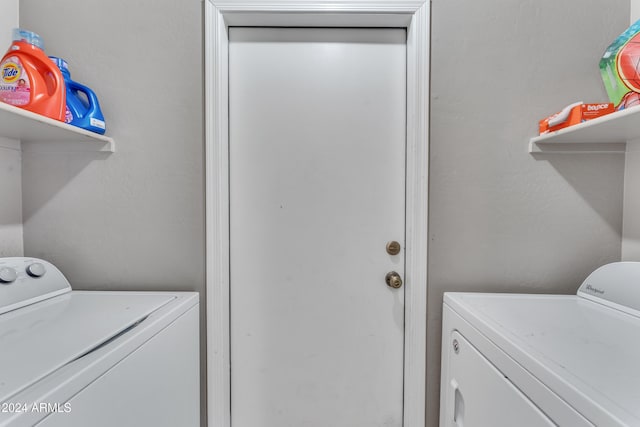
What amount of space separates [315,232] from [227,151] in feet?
1.59

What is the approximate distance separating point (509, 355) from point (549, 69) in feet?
3.53

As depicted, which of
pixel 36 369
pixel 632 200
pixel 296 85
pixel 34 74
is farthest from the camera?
pixel 296 85

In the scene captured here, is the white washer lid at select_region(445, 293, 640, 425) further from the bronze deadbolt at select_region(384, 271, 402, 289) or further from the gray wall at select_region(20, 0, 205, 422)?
the gray wall at select_region(20, 0, 205, 422)

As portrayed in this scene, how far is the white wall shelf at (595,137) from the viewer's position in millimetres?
832

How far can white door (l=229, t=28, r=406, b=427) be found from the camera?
1.18 metres

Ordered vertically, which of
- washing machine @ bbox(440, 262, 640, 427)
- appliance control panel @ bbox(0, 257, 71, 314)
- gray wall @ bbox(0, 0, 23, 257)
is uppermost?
gray wall @ bbox(0, 0, 23, 257)

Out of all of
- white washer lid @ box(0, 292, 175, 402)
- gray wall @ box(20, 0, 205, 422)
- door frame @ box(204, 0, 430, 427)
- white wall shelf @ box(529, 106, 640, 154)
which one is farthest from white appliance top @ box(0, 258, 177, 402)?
white wall shelf @ box(529, 106, 640, 154)

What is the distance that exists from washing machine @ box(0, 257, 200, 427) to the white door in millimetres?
286

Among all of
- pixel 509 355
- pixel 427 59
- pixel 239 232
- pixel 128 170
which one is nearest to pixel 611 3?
pixel 427 59

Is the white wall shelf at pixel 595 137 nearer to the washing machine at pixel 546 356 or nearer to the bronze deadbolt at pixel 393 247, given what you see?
the washing machine at pixel 546 356

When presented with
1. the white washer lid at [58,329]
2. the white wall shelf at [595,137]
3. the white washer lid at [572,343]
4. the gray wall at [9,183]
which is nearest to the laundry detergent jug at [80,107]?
the gray wall at [9,183]

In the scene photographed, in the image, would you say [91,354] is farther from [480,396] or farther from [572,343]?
[572,343]

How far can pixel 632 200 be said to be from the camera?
1063 millimetres

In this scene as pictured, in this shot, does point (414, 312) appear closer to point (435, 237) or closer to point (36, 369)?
point (435, 237)
